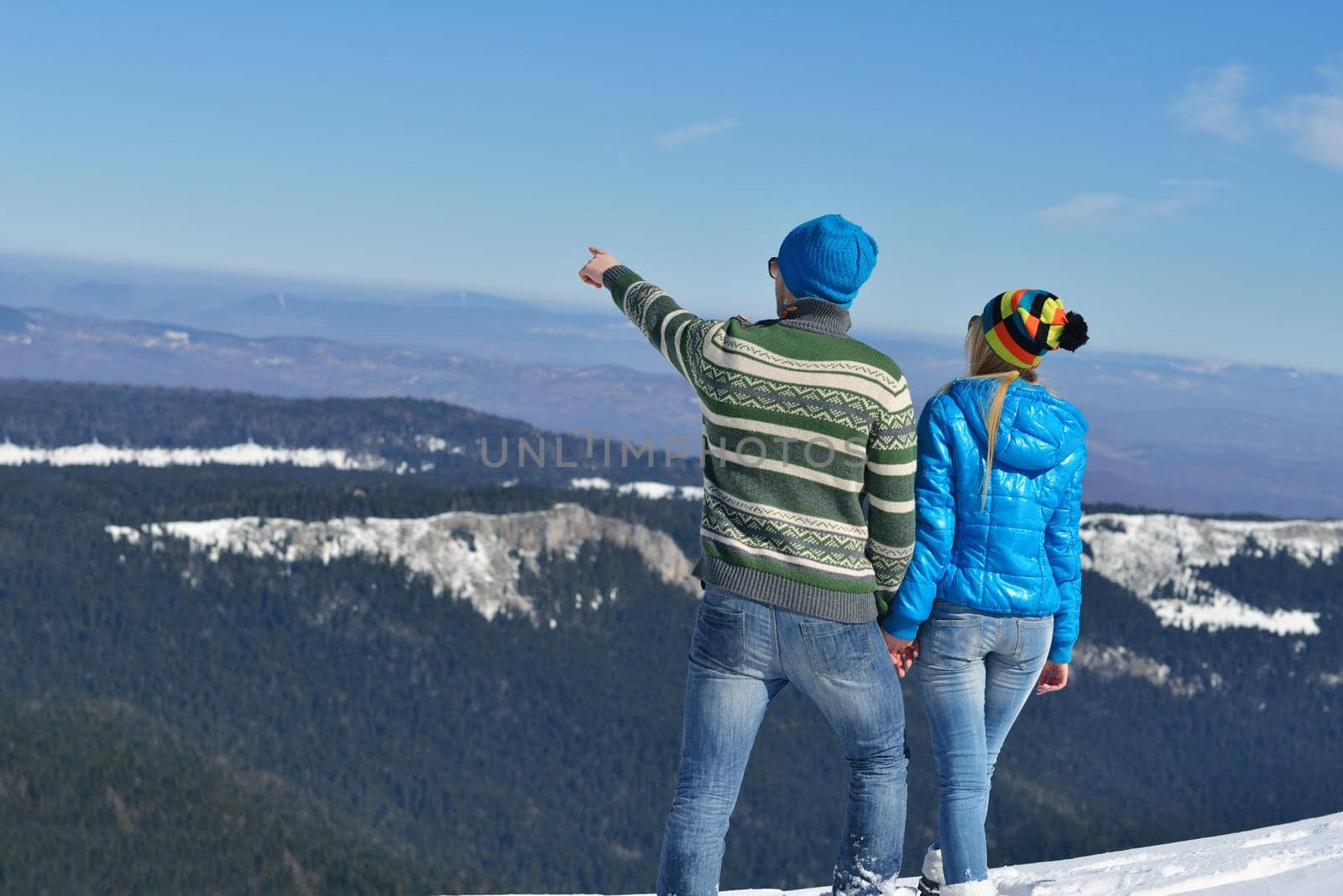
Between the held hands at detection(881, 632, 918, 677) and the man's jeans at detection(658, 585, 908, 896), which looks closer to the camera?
the man's jeans at detection(658, 585, 908, 896)

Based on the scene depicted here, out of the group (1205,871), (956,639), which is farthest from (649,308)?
(1205,871)

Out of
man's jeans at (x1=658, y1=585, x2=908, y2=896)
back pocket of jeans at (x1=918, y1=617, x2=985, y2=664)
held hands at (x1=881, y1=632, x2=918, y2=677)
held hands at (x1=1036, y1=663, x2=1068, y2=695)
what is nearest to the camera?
man's jeans at (x1=658, y1=585, x2=908, y2=896)

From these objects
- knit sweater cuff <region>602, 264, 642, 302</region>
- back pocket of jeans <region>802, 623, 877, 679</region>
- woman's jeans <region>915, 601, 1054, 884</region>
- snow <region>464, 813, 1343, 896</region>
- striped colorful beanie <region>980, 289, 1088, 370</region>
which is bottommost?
snow <region>464, 813, 1343, 896</region>

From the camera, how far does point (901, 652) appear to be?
1076 centimetres

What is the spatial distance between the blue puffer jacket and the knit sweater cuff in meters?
2.87

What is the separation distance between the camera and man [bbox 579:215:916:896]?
9.20m

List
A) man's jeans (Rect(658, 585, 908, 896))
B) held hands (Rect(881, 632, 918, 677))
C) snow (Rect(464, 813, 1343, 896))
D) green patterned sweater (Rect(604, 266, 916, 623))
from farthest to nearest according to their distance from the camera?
1. snow (Rect(464, 813, 1343, 896))
2. held hands (Rect(881, 632, 918, 677))
3. man's jeans (Rect(658, 585, 908, 896))
4. green patterned sweater (Rect(604, 266, 916, 623))

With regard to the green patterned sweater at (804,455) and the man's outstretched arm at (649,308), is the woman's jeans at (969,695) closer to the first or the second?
the green patterned sweater at (804,455)

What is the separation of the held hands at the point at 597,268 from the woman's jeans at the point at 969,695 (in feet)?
13.7

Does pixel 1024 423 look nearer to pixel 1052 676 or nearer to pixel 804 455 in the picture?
pixel 804 455

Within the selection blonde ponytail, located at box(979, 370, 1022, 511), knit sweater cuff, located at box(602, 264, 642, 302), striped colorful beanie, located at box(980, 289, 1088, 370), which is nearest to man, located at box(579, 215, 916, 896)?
knit sweater cuff, located at box(602, 264, 642, 302)

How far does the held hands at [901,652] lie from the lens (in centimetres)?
1038

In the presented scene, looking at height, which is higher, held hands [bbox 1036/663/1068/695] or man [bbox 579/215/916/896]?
man [bbox 579/215/916/896]

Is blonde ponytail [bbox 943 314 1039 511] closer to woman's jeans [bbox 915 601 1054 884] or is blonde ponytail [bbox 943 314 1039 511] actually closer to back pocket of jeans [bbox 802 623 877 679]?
woman's jeans [bbox 915 601 1054 884]
